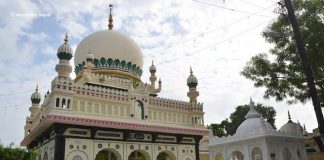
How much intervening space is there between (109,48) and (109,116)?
7.16 m

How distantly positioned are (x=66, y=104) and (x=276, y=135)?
12133mm

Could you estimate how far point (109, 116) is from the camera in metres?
17.2

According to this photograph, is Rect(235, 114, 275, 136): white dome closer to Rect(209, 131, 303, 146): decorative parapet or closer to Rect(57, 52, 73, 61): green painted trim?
Rect(209, 131, 303, 146): decorative parapet

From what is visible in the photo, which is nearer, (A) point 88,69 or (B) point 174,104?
(A) point 88,69

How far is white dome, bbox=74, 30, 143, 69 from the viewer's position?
892 inches

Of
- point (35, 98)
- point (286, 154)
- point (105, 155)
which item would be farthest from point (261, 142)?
point (35, 98)

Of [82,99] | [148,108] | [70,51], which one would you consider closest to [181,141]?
[148,108]

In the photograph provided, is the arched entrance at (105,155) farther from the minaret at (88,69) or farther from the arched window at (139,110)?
the minaret at (88,69)

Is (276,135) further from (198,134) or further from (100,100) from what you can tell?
(100,100)

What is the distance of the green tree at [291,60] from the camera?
1641cm

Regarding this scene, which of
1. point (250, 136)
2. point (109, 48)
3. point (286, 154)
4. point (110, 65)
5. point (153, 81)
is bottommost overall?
point (286, 154)

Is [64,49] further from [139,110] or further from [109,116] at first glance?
[139,110]

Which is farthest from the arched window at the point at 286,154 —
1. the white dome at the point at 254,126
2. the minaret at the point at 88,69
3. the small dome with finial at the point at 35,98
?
the small dome with finial at the point at 35,98

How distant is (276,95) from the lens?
18.3 m
